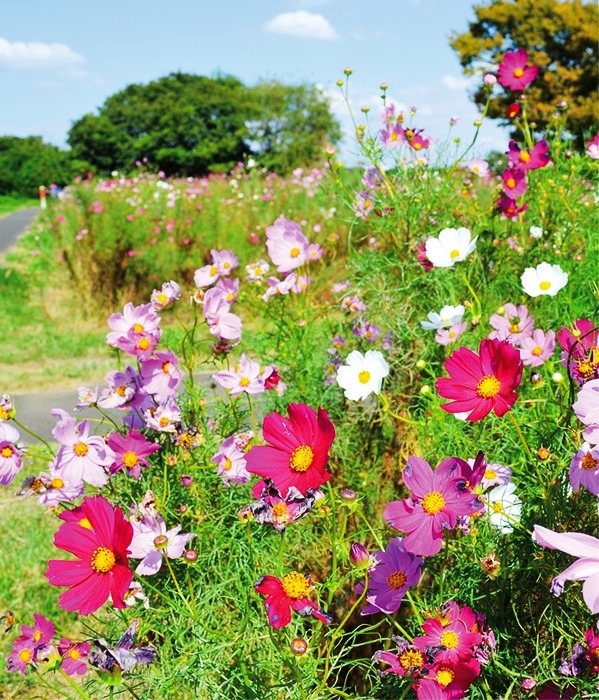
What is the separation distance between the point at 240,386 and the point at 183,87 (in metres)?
41.1

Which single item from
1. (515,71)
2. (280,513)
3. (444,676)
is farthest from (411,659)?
(515,71)

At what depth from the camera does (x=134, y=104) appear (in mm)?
39812

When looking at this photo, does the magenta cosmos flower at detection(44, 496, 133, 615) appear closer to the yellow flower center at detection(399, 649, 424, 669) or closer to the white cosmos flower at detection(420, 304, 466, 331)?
the yellow flower center at detection(399, 649, 424, 669)

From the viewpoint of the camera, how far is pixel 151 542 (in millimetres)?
1413

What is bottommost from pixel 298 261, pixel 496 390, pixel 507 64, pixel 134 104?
pixel 134 104

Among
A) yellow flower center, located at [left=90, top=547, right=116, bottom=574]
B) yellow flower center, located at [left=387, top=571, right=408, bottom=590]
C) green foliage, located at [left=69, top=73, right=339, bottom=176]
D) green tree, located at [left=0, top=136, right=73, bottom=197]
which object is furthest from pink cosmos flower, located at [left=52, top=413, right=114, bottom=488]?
green tree, located at [left=0, top=136, right=73, bottom=197]

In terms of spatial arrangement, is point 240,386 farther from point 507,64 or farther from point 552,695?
point 507,64

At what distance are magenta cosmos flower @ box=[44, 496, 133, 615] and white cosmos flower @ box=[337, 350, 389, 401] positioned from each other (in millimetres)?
500

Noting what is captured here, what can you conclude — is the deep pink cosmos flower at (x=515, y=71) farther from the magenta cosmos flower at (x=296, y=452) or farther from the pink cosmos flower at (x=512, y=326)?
the magenta cosmos flower at (x=296, y=452)

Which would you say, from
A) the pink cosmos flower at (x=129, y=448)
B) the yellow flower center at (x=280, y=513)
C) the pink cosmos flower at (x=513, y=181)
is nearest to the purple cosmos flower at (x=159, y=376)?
the pink cosmos flower at (x=129, y=448)

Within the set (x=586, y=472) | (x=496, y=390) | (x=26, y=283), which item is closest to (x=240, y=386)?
(x=496, y=390)

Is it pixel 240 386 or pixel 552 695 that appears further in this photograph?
pixel 240 386

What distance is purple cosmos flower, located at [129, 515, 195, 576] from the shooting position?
1.41 metres

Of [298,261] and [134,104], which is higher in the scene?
[298,261]
